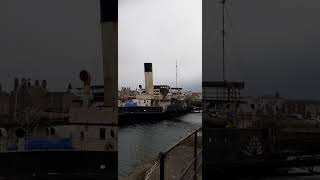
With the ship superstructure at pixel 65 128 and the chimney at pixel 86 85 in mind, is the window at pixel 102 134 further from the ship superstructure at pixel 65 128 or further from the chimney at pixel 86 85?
the chimney at pixel 86 85

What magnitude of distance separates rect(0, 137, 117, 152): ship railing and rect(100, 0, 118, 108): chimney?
0.92ft

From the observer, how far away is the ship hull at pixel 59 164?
252 cm

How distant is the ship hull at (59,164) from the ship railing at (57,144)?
0.03 meters

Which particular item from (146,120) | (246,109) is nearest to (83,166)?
(246,109)

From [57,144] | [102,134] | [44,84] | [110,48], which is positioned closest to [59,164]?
[57,144]

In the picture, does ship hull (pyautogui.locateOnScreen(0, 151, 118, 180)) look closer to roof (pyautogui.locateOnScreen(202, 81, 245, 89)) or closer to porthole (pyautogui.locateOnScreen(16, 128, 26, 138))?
porthole (pyautogui.locateOnScreen(16, 128, 26, 138))

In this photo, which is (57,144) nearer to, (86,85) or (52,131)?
(52,131)

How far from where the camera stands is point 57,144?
8.50ft

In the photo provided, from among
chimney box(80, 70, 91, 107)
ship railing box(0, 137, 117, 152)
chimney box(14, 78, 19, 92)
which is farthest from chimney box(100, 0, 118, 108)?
chimney box(14, 78, 19, 92)

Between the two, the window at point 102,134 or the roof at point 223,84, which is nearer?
the roof at point 223,84

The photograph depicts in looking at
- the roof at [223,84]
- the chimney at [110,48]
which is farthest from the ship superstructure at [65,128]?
the roof at [223,84]

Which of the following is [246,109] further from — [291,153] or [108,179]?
[108,179]

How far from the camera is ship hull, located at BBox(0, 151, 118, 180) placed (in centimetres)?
252

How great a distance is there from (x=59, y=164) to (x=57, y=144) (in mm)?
141
